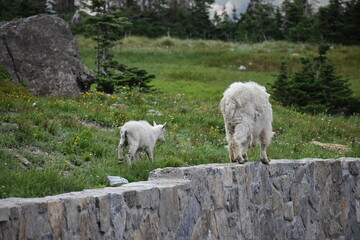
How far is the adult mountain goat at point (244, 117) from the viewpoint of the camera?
29.8 ft

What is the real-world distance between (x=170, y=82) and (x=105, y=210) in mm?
28536

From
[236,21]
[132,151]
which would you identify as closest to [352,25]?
[236,21]

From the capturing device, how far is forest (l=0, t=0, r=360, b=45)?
5888 cm

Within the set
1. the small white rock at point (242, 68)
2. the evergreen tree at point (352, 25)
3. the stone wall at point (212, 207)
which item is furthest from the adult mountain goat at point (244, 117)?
the evergreen tree at point (352, 25)

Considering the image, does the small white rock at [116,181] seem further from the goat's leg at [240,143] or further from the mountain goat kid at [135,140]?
the goat's leg at [240,143]

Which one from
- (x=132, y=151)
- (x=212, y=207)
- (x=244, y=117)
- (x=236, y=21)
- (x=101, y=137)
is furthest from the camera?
(x=236, y=21)

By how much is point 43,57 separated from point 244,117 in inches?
469

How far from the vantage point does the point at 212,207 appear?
8320 mm

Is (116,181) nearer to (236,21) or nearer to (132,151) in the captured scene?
(132,151)

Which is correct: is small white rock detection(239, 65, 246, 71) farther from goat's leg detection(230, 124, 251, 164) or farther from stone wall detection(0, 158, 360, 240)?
goat's leg detection(230, 124, 251, 164)

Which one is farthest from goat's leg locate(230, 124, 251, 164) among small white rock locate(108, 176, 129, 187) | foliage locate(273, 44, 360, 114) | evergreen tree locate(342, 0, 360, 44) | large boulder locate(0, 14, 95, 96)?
evergreen tree locate(342, 0, 360, 44)

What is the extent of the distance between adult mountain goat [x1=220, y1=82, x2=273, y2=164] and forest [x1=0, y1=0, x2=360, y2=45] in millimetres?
45029

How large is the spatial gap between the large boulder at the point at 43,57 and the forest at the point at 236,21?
32870 millimetres

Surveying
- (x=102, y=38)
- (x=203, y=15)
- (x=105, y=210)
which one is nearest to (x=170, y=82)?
(x=102, y=38)
